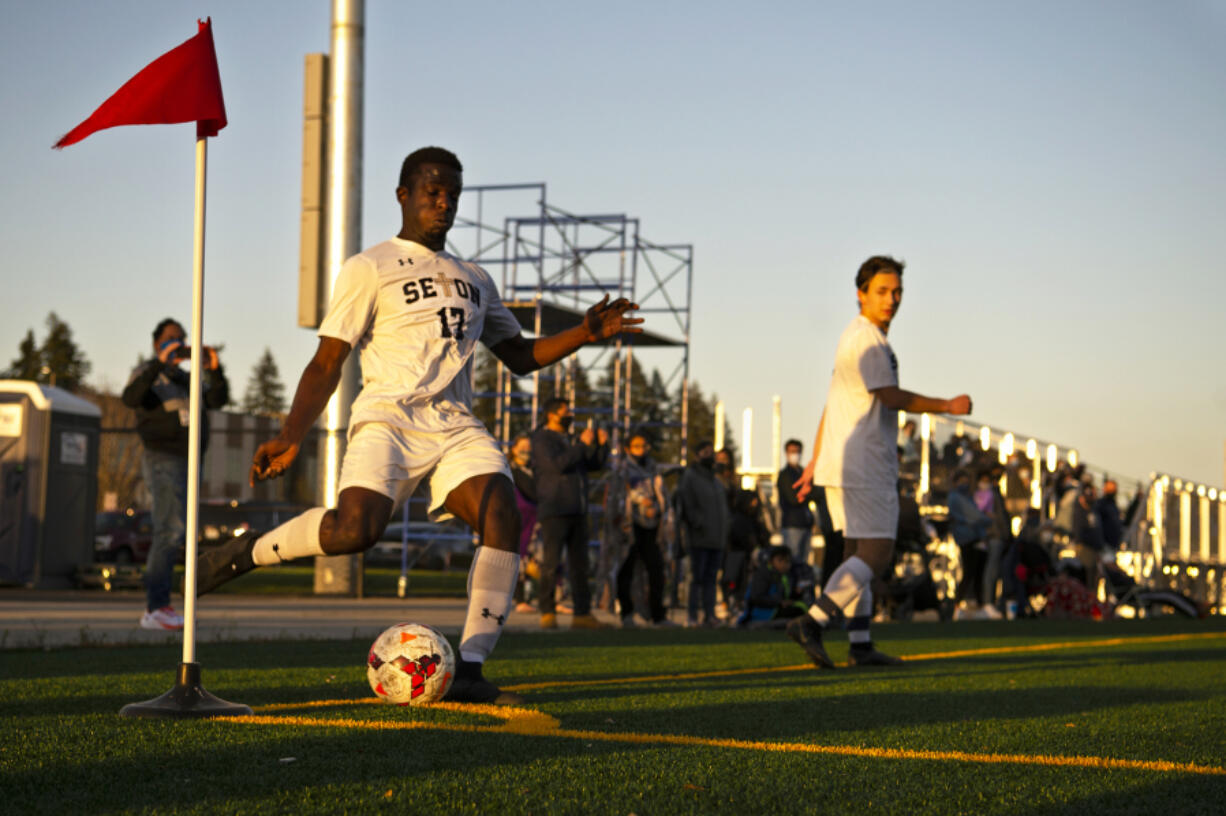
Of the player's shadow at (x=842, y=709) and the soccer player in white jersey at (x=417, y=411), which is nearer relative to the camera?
the player's shadow at (x=842, y=709)

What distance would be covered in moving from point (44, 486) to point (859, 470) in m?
13.6

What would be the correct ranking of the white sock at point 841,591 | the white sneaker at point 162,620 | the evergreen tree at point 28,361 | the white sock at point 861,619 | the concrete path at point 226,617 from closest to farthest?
the white sock at point 841,591 < the white sock at point 861,619 < the concrete path at point 226,617 < the white sneaker at point 162,620 < the evergreen tree at point 28,361

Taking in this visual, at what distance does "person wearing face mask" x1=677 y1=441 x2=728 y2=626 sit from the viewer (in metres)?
15.3

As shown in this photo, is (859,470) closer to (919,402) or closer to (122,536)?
(919,402)

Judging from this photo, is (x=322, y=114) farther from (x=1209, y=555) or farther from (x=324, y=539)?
(x=1209, y=555)

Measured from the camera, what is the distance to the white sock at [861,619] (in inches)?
338

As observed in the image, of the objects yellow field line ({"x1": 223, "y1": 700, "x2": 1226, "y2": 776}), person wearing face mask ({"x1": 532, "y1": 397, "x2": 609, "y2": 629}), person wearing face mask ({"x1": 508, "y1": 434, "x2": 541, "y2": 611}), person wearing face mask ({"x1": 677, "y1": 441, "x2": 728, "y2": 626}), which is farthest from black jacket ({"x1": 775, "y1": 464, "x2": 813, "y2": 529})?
yellow field line ({"x1": 223, "y1": 700, "x2": 1226, "y2": 776})

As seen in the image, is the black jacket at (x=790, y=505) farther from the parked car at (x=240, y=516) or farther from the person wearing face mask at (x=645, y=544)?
the parked car at (x=240, y=516)

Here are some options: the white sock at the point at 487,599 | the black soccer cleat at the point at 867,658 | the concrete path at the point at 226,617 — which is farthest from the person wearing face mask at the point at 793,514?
the white sock at the point at 487,599

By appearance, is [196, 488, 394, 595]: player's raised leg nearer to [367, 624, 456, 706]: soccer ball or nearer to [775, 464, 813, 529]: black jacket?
[367, 624, 456, 706]: soccer ball

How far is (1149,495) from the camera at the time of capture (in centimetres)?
2648

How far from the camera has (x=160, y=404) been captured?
34.5ft

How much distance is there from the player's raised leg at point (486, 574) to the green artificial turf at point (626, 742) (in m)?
0.27

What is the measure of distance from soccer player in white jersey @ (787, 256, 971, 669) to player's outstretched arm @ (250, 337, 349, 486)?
3.63m
